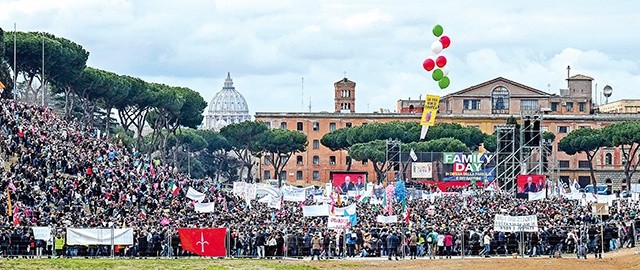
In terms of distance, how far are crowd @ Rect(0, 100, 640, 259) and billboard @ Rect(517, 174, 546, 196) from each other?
3108 mm

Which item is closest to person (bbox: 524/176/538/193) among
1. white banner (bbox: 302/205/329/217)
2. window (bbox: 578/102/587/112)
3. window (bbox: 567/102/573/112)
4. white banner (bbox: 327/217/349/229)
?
white banner (bbox: 302/205/329/217)

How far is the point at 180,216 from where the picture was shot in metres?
60.5

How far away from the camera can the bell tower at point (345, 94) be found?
597ft

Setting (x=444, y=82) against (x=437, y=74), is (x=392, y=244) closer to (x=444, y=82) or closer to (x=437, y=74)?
(x=444, y=82)

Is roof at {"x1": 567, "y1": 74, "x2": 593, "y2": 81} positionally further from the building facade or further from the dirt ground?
the dirt ground

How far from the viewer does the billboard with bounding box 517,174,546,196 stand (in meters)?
78.6

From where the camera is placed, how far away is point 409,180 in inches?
4719

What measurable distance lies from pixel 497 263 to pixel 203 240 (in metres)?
9.81

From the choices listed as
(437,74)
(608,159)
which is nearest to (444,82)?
(437,74)

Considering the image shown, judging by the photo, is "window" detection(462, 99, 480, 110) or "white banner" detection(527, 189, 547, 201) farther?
"window" detection(462, 99, 480, 110)

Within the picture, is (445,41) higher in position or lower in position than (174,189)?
higher

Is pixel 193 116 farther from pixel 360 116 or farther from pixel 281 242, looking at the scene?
pixel 281 242

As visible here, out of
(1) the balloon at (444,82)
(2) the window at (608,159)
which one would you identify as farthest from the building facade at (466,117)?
(1) the balloon at (444,82)

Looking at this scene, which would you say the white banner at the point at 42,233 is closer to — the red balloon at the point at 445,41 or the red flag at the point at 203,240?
the red flag at the point at 203,240
